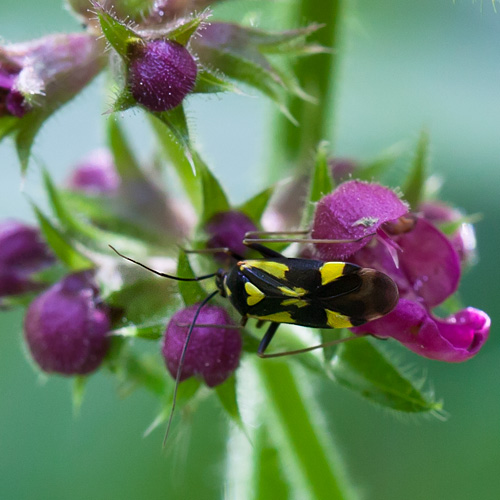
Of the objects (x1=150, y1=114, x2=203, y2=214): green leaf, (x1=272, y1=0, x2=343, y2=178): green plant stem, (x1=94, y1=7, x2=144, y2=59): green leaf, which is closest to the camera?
(x1=94, y1=7, x2=144, y2=59): green leaf

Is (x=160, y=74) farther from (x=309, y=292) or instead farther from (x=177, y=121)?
(x=309, y=292)

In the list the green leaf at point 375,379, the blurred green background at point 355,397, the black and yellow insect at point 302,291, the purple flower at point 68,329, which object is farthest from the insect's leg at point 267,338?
the blurred green background at point 355,397

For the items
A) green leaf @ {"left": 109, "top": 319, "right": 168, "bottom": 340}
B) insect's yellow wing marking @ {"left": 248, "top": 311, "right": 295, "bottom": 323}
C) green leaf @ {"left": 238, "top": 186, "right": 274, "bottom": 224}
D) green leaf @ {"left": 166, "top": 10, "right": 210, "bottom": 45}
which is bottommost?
insect's yellow wing marking @ {"left": 248, "top": 311, "right": 295, "bottom": 323}

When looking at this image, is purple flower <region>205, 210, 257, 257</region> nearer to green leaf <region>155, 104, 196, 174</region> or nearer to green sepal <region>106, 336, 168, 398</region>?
green leaf <region>155, 104, 196, 174</region>

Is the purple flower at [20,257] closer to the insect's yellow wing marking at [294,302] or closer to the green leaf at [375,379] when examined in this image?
the insect's yellow wing marking at [294,302]

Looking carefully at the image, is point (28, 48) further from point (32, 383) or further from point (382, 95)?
point (382, 95)

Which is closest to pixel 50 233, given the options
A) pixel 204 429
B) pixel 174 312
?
pixel 174 312

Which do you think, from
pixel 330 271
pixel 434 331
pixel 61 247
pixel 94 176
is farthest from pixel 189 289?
pixel 94 176

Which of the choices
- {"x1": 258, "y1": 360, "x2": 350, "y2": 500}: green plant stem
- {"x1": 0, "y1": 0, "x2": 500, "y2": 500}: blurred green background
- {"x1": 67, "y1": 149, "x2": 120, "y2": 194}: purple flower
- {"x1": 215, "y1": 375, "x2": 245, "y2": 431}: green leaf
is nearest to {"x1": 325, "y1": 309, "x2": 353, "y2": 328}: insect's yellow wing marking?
{"x1": 215, "y1": 375, "x2": 245, "y2": 431}: green leaf
